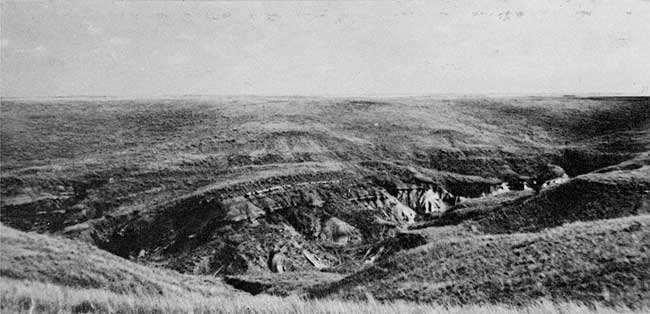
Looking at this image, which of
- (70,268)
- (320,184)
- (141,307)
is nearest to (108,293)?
(141,307)

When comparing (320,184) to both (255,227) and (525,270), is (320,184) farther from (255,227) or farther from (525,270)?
(525,270)

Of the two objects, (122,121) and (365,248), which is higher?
(122,121)

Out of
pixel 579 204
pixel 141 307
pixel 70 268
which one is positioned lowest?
pixel 579 204

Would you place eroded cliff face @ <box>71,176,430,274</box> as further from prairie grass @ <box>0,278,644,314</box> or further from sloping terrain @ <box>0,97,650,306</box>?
prairie grass @ <box>0,278,644,314</box>

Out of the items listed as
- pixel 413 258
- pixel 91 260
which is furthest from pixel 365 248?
pixel 91 260

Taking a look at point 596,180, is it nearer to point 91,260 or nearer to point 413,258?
point 413,258

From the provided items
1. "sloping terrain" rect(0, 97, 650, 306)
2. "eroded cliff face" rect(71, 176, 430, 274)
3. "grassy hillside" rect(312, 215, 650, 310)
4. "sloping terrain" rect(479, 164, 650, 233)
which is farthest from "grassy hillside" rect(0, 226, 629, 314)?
"sloping terrain" rect(479, 164, 650, 233)
